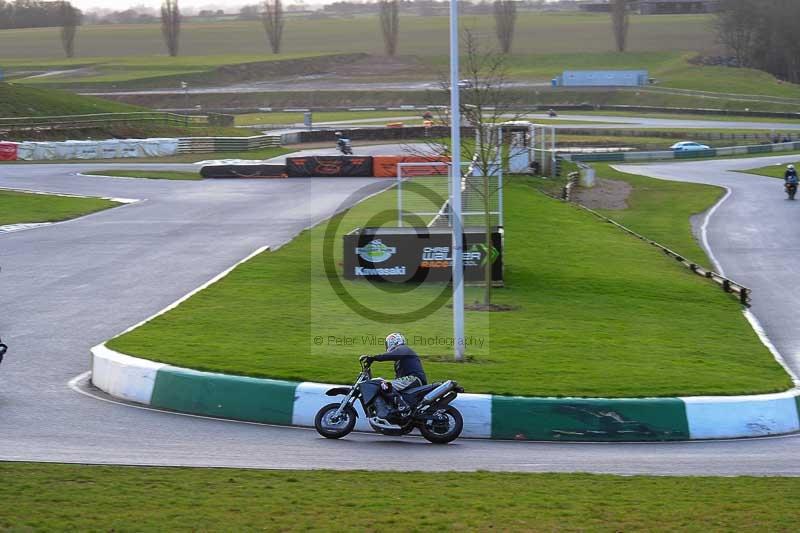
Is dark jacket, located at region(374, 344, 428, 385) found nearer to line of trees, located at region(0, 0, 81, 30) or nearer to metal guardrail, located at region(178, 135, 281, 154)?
metal guardrail, located at region(178, 135, 281, 154)

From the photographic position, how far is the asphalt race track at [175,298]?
1120cm

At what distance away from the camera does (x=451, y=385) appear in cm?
1226

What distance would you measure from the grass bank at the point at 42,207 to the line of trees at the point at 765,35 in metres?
105

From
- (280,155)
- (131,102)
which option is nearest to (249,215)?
(280,155)

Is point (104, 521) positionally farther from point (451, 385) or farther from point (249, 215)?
point (249, 215)

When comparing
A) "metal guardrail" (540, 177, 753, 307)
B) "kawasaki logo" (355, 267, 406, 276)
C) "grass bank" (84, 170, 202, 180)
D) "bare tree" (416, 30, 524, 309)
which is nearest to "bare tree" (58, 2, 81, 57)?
"grass bank" (84, 170, 202, 180)

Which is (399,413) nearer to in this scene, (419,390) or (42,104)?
(419,390)

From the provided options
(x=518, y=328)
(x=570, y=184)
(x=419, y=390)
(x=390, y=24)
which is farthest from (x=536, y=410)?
(x=390, y=24)

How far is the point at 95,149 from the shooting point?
5819 centimetres

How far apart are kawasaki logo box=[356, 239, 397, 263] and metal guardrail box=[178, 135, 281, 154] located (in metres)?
40.6

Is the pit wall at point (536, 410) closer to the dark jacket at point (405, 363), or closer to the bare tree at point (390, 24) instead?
the dark jacket at point (405, 363)

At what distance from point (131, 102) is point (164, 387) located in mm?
93711

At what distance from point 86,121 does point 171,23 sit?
77734 millimetres

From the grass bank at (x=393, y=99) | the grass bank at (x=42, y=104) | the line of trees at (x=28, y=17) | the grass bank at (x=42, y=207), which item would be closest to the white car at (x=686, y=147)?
the grass bank at (x=393, y=99)
